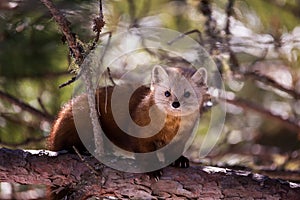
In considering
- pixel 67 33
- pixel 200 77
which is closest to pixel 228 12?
pixel 200 77

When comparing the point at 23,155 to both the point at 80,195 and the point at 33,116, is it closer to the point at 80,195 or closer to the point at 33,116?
the point at 80,195

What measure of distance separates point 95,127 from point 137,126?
1.56 ft

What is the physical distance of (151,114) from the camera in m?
2.96

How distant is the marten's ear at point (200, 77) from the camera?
312 centimetres

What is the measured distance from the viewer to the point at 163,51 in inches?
136

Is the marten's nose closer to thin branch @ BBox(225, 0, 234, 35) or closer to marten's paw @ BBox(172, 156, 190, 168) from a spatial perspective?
marten's paw @ BBox(172, 156, 190, 168)

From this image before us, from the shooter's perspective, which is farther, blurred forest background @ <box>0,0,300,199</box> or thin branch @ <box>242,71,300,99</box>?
thin branch @ <box>242,71,300,99</box>

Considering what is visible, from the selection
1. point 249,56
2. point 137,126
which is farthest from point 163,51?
point 137,126

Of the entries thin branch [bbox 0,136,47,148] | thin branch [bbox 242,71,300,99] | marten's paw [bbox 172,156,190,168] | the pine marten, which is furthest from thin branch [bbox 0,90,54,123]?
thin branch [bbox 242,71,300,99]

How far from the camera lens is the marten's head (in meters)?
2.99

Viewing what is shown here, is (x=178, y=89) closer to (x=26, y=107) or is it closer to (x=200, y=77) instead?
(x=200, y=77)

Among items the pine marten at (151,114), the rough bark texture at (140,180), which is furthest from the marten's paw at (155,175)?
the pine marten at (151,114)

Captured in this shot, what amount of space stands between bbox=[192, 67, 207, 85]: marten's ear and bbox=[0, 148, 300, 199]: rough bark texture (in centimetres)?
59

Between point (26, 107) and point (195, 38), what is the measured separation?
864 mm
